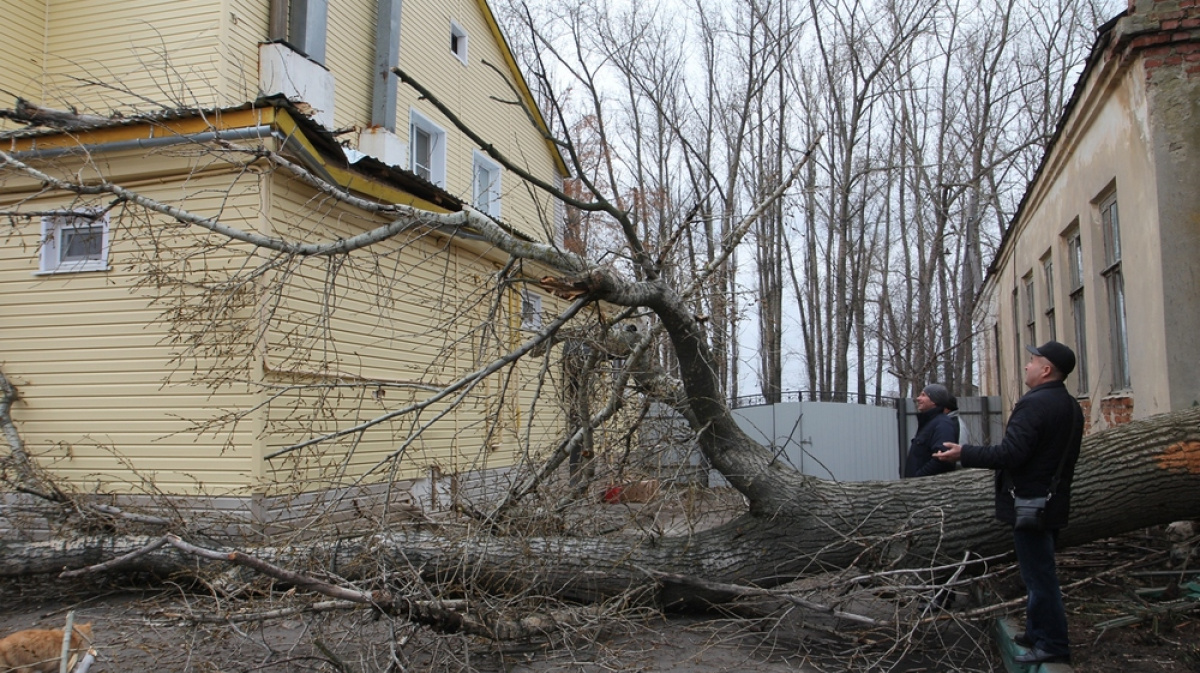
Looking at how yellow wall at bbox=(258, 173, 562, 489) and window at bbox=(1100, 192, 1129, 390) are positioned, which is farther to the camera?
window at bbox=(1100, 192, 1129, 390)

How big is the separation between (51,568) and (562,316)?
478 centimetres

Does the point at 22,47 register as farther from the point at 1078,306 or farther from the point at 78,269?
the point at 1078,306

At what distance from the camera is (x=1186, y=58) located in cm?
626

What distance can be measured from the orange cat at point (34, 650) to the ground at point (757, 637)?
35 cm

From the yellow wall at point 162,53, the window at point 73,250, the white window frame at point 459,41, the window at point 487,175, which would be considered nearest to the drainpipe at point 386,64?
the yellow wall at point 162,53

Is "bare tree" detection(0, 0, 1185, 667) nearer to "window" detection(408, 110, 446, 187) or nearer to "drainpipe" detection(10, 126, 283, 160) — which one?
"drainpipe" detection(10, 126, 283, 160)

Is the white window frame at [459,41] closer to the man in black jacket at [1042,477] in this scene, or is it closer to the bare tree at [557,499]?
the bare tree at [557,499]

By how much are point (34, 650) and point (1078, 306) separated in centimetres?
998

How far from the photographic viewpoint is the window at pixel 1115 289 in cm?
765

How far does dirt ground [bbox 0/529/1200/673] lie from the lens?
172 inches

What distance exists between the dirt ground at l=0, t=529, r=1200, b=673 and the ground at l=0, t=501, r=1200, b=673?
1 centimetres

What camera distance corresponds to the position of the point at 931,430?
6527 mm

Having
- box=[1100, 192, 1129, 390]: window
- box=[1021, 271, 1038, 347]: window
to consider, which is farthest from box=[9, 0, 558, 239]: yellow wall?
box=[1021, 271, 1038, 347]: window

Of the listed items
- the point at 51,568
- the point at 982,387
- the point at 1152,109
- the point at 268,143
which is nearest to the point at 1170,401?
the point at 1152,109
